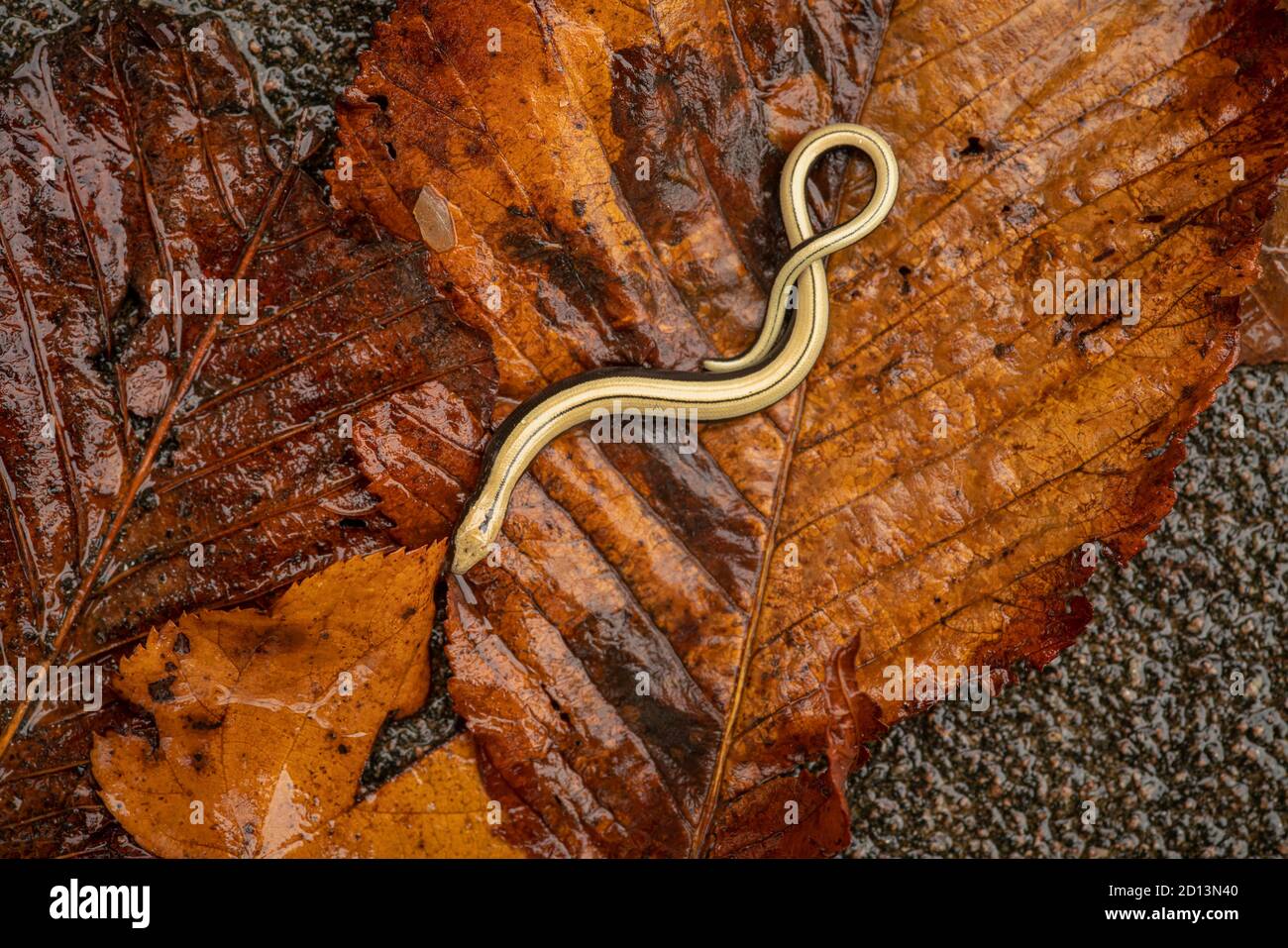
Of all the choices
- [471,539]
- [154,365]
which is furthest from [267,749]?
[154,365]

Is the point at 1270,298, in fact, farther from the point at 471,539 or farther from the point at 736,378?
the point at 471,539

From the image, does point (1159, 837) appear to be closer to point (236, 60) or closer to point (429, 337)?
point (429, 337)

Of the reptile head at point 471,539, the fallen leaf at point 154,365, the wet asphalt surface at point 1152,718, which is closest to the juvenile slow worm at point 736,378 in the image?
the reptile head at point 471,539

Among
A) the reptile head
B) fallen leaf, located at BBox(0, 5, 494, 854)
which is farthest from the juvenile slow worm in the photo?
fallen leaf, located at BBox(0, 5, 494, 854)

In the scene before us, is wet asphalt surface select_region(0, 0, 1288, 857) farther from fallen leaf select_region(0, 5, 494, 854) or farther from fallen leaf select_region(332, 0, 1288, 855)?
fallen leaf select_region(0, 5, 494, 854)

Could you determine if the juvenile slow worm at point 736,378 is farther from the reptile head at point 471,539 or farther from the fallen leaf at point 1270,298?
the fallen leaf at point 1270,298
